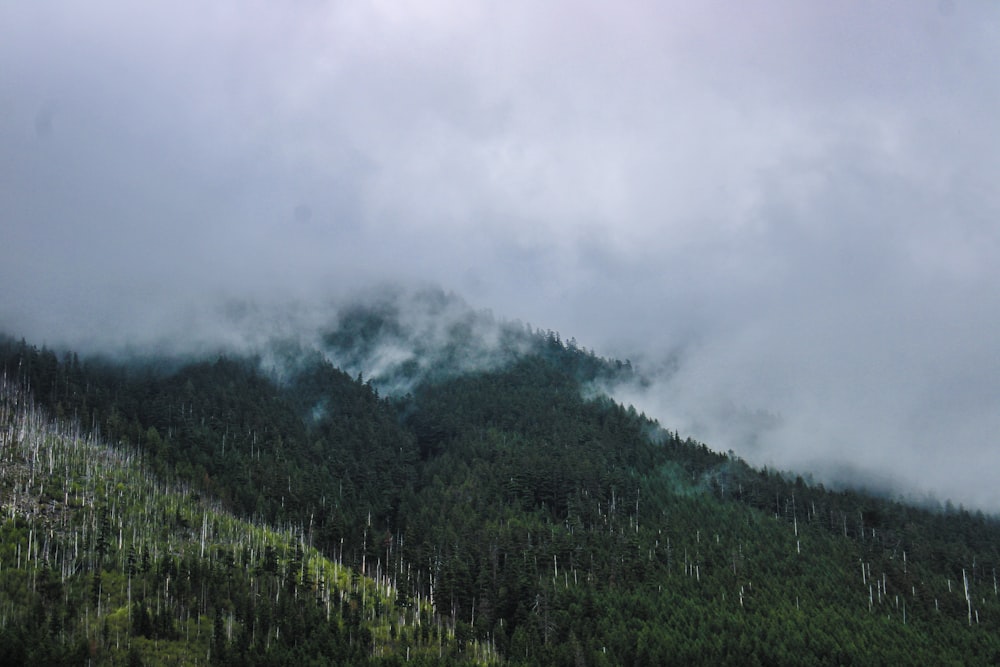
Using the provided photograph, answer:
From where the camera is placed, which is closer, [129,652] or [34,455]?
[129,652]

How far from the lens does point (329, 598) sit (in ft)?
569

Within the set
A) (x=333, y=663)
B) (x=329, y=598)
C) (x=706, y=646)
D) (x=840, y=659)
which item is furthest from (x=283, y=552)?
(x=840, y=659)

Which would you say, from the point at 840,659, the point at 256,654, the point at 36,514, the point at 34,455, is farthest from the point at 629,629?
the point at 34,455

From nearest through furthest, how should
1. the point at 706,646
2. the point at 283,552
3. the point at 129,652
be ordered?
the point at 129,652
the point at 706,646
the point at 283,552

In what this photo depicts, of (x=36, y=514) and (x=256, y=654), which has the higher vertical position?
(x=36, y=514)

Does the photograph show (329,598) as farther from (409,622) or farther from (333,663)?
(333,663)

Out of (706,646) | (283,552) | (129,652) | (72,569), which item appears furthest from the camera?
(283,552)

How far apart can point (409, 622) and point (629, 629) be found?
4618cm

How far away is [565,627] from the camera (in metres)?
175

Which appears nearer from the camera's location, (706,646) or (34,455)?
(706,646)

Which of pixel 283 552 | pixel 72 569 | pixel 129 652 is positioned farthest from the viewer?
pixel 283 552

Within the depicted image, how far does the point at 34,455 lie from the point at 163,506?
33106 mm

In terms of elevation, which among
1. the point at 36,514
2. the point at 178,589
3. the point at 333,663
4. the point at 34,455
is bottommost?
the point at 333,663

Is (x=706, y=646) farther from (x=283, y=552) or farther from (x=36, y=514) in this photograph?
(x=36, y=514)
